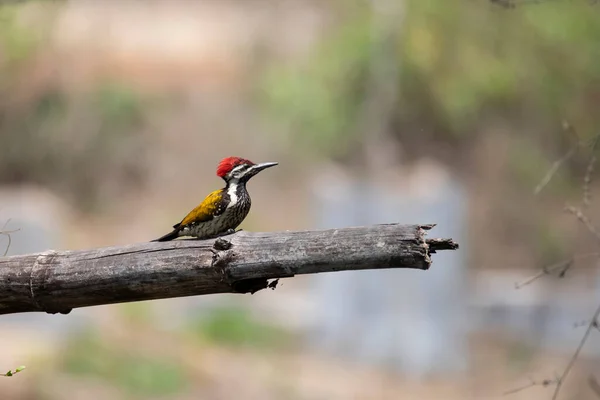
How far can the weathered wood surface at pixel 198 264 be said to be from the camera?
194 cm

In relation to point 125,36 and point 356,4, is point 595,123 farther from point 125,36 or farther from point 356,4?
point 125,36

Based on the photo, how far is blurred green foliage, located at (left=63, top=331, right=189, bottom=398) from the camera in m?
6.89

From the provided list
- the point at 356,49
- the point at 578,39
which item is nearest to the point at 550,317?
the point at 578,39

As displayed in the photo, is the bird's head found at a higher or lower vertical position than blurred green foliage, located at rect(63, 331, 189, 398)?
higher

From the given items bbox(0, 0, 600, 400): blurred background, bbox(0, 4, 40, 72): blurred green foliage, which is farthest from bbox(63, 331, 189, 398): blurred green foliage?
bbox(0, 4, 40, 72): blurred green foliage

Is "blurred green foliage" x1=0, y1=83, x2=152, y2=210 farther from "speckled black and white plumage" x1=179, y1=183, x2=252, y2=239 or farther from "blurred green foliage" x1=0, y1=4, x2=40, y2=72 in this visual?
"speckled black and white plumage" x1=179, y1=183, x2=252, y2=239

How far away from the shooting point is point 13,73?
8.60m

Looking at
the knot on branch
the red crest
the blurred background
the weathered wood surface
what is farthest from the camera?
the blurred background

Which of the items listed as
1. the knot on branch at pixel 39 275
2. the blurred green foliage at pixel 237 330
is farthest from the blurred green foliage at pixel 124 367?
the knot on branch at pixel 39 275

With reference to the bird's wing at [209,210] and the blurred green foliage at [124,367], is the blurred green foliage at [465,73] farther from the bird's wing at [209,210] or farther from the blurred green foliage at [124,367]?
the bird's wing at [209,210]

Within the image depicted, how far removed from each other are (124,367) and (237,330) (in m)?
1.27

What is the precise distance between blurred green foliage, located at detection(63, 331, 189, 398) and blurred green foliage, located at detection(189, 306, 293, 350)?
0.69 metres

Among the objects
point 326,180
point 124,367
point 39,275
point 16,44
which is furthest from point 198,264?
point 16,44

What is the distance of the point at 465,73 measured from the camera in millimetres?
8492
